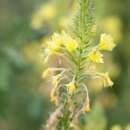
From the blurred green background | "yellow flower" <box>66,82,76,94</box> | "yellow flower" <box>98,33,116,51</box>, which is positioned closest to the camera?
"yellow flower" <box>66,82,76,94</box>

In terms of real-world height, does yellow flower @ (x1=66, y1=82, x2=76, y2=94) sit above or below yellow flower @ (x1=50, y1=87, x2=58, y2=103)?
above

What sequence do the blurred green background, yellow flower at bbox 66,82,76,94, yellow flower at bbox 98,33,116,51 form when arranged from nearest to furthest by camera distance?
yellow flower at bbox 66,82,76,94 → yellow flower at bbox 98,33,116,51 → the blurred green background

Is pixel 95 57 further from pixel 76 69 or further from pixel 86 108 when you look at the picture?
pixel 86 108

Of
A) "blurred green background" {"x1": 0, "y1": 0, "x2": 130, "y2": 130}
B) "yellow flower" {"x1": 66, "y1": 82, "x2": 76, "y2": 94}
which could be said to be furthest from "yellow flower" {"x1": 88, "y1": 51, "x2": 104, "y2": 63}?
"blurred green background" {"x1": 0, "y1": 0, "x2": 130, "y2": 130}

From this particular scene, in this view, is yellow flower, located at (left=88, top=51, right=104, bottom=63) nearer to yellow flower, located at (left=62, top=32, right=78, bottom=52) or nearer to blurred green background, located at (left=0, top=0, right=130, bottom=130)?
yellow flower, located at (left=62, top=32, right=78, bottom=52)

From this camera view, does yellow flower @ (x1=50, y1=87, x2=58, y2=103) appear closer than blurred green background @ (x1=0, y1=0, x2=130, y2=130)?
Yes
